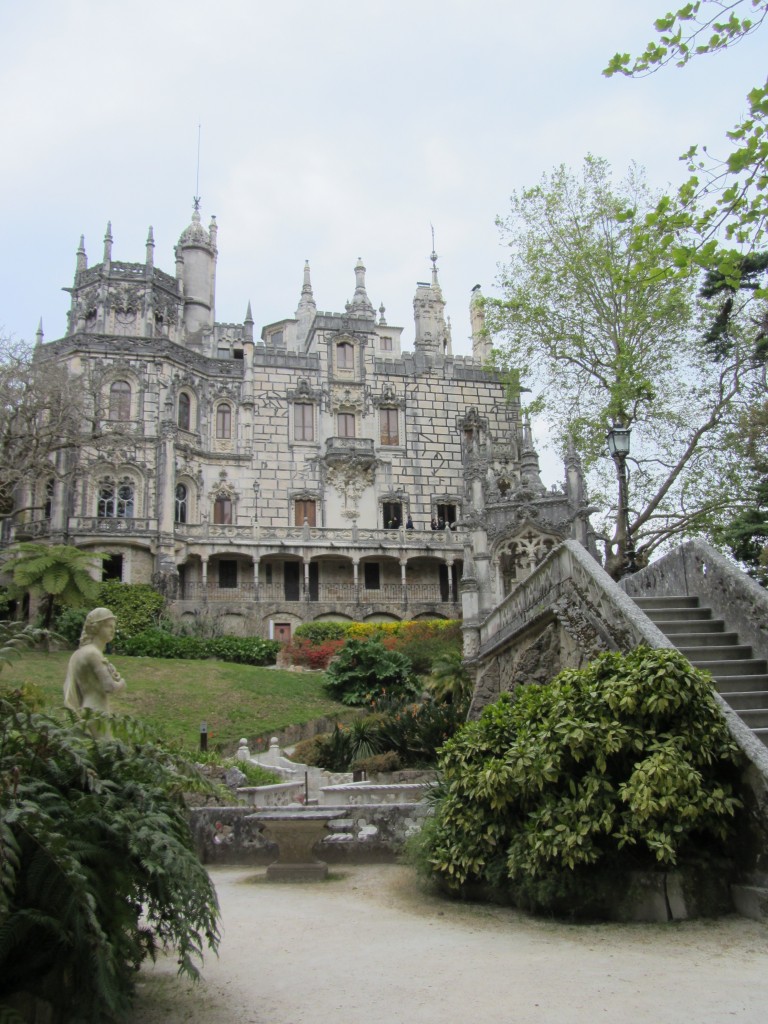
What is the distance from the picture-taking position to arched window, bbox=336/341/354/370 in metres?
47.8

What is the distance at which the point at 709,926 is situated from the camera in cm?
704

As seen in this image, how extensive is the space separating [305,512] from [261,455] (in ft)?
11.9

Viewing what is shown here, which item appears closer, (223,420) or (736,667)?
(736,667)

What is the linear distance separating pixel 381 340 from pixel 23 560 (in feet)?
124

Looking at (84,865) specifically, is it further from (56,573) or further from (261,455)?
(261,455)

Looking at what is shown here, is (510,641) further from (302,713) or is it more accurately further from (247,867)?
(302,713)

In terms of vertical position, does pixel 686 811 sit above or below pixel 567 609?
below

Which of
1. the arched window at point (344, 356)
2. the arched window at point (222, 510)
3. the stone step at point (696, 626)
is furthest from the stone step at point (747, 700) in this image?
the arched window at point (344, 356)

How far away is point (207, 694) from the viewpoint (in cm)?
2741

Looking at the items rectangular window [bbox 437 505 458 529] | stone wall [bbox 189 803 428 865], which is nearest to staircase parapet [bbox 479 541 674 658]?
stone wall [bbox 189 803 428 865]

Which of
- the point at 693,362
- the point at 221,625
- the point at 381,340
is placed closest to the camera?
the point at 693,362

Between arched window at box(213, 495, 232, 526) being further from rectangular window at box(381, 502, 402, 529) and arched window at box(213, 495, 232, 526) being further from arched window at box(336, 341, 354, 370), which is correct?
arched window at box(336, 341, 354, 370)

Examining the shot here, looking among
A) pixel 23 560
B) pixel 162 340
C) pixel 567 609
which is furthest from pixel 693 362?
pixel 162 340

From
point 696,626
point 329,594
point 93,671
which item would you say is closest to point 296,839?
point 93,671
